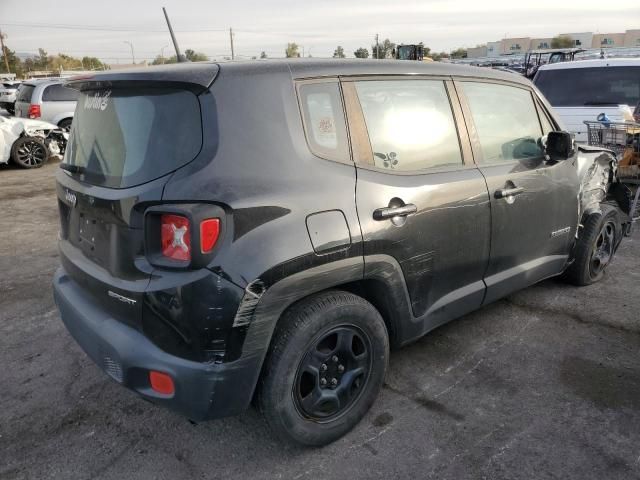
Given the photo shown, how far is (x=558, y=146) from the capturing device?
3.52 metres

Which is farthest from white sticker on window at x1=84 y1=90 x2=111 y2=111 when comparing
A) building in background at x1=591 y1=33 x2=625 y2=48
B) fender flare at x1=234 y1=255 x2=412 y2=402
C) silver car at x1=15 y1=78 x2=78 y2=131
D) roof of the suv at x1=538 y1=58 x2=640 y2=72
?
building in background at x1=591 y1=33 x2=625 y2=48

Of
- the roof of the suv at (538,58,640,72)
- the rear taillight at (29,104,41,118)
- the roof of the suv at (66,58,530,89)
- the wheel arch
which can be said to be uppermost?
the roof of the suv at (538,58,640,72)

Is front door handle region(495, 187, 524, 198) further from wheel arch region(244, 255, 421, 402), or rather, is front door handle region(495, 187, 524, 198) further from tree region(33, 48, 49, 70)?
tree region(33, 48, 49, 70)

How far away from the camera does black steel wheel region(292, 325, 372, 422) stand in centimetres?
247

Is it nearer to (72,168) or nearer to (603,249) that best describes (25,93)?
(72,168)

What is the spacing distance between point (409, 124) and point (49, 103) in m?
12.9

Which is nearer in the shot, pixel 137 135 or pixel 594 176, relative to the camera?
pixel 137 135

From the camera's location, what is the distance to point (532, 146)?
141 inches

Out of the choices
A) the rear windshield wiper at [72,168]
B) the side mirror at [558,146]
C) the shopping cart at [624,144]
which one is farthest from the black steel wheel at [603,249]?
the rear windshield wiper at [72,168]

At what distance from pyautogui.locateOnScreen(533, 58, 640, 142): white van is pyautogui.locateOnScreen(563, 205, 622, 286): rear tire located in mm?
3761

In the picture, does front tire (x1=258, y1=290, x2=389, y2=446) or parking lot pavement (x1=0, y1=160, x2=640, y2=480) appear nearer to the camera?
front tire (x1=258, y1=290, x2=389, y2=446)

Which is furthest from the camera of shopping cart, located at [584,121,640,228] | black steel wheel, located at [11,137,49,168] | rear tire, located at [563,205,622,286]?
black steel wheel, located at [11,137,49,168]

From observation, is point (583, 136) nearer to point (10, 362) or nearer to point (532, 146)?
point (532, 146)

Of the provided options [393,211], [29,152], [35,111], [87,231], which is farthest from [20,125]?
[393,211]
